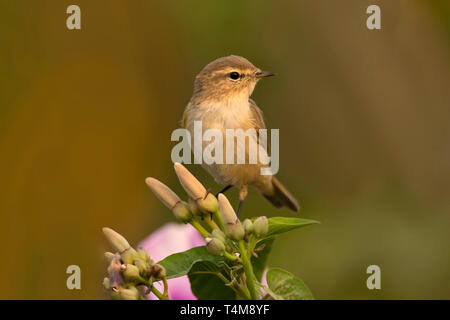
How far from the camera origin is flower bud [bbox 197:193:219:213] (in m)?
1.92

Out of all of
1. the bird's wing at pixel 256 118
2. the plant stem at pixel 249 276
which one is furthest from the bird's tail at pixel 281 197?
the plant stem at pixel 249 276

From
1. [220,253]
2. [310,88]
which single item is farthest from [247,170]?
[310,88]

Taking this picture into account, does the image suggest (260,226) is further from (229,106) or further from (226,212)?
(229,106)

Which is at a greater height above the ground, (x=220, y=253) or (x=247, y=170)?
(x=247, y=170)

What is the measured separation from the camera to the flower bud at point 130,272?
66.6 inches

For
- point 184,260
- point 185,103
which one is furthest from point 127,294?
point 185,103

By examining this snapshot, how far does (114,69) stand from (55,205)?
117 centimetres

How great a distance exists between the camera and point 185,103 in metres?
4.65

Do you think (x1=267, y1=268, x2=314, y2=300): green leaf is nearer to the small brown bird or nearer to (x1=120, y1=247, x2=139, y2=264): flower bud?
(x1=120, y1=247, x2=139, y2=264): flower bud

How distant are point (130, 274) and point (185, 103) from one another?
10.0 ft

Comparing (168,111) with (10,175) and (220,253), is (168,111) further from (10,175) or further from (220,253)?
(220,253)

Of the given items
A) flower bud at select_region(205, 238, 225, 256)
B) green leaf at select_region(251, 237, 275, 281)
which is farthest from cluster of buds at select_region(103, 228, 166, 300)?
green leaf at select_region(251, 237, 275, 281)

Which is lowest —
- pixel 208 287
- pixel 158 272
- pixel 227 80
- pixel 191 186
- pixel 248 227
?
pixel 208 287
